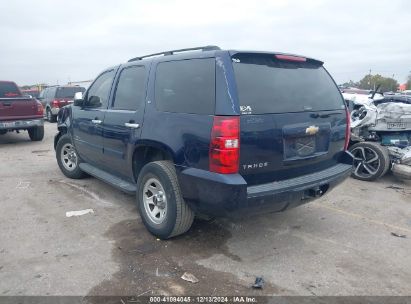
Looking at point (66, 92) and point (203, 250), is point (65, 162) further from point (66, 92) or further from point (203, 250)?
point (66, 92)

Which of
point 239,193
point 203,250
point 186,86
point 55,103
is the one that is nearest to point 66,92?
point 55,103

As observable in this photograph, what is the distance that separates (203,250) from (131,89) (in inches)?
81.8

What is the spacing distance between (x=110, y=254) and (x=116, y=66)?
2.54m

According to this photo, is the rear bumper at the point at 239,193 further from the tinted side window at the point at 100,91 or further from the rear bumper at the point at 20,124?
the rear bumper at the point at 20,124

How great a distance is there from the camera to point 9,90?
1080 centimetres

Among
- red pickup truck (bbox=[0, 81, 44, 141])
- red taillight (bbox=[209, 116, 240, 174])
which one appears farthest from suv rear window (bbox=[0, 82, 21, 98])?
red taillight (bbox=[209, 116, 240, 174])

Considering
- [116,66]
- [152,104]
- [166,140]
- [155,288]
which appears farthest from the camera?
[116,66]

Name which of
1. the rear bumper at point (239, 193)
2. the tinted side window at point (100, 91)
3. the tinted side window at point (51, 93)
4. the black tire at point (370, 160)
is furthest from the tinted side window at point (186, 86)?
the tinted side window at point (51, 93)

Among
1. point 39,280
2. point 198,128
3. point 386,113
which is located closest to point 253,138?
point 198,128

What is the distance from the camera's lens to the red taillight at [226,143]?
306 centimetres

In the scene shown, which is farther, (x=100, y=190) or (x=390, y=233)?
(x=100, y=190)

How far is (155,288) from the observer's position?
305 centimetres

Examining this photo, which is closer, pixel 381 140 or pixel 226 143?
pixel 226 143

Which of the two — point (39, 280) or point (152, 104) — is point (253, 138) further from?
point (39, 280)
